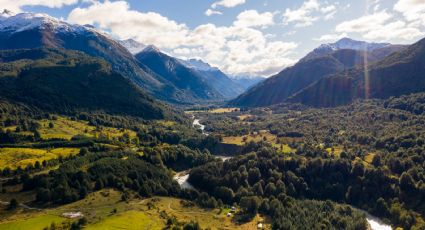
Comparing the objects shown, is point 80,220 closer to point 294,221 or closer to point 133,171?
point 133,171

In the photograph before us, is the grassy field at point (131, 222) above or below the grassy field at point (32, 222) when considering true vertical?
below

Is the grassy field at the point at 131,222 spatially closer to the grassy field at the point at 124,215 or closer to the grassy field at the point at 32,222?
the grassy field at the point at 124,215

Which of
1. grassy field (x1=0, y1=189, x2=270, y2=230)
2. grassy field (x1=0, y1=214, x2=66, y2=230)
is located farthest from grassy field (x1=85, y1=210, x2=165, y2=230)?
grassy field (x1=0, y1=214, x2=66, y2=230)

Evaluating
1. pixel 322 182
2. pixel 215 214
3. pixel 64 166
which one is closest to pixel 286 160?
pixel 322 182

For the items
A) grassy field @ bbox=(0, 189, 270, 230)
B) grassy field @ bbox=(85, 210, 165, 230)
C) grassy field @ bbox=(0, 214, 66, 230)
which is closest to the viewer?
grassy field @ bbox=(0, 214, 66, 230)

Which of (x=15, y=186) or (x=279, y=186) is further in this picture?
(x=279, y=186)

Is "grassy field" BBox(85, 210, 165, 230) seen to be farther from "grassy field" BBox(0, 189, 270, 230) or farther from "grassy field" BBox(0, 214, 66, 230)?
"grassy field" BBox(0, 214, 66, 230)

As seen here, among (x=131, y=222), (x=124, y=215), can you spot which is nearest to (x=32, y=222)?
(x=124, y=215)

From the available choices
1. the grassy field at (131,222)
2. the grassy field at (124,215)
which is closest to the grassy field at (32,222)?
the grassy field at (124,215)

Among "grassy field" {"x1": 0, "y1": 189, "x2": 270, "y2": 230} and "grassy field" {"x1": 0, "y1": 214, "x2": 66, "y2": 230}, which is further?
"grassy field" {"x1": 0, "y1": 189, "x2": 270, "y2": 230}
